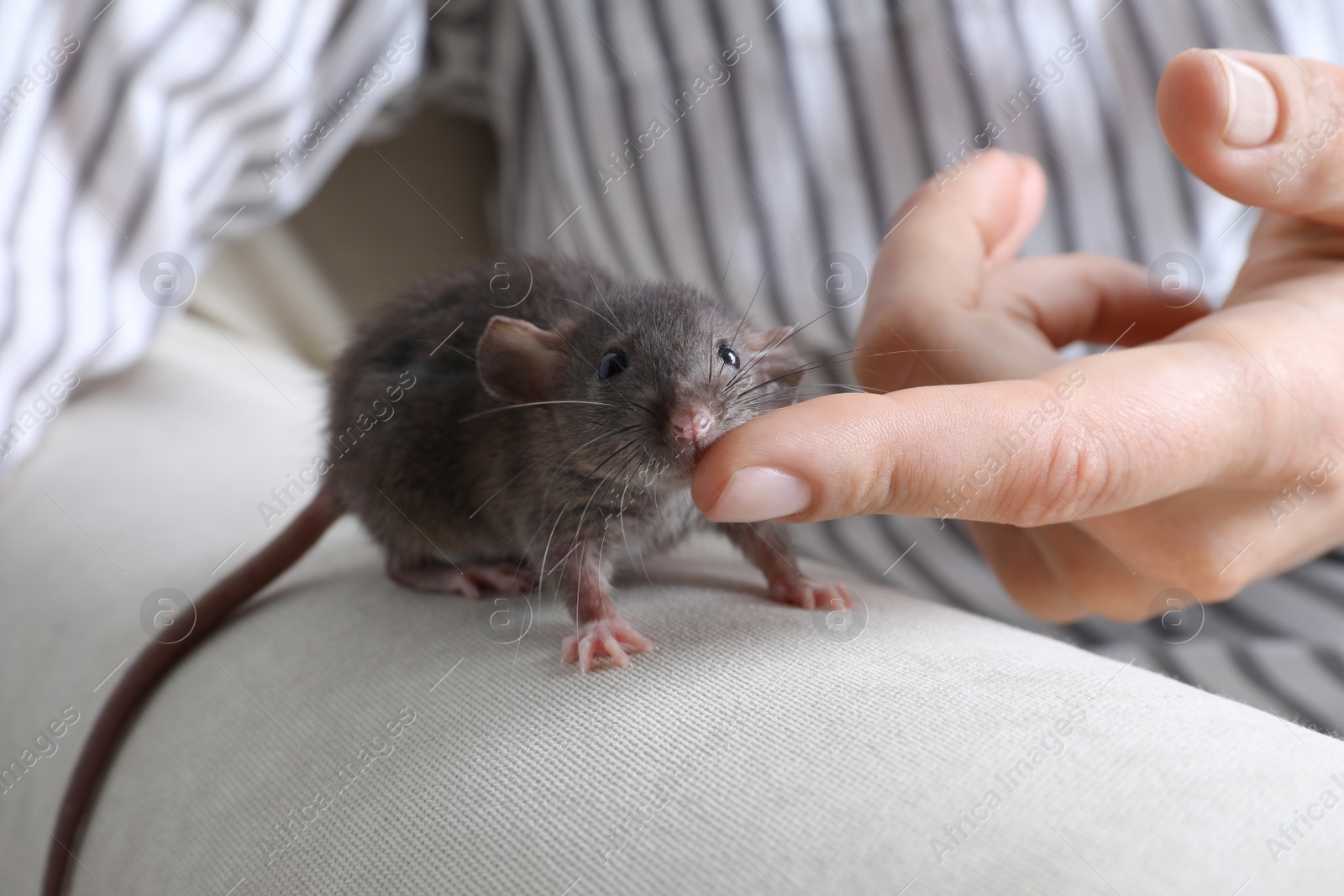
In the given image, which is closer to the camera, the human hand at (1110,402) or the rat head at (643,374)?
the human hand at (1110,402)

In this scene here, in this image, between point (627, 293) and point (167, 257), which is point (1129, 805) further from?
point (167, 257)

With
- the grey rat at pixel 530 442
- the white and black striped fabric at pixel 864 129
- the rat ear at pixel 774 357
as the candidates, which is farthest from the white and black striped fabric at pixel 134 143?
the rat ear at pixel 774 357

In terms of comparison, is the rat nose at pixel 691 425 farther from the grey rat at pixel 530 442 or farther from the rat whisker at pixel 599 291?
the rat whisker at pixel 599 291

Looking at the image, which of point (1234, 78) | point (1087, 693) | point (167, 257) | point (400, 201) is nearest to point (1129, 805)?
point (1087, 693)

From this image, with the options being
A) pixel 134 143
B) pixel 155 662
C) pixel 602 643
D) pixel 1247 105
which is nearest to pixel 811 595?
pixel 602 643

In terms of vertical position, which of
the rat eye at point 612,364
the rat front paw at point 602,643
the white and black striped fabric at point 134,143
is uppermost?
the white and black striped fabric at point 134,143

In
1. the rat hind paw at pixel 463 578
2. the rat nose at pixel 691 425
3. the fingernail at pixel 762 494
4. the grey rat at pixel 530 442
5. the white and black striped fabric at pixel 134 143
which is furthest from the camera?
the white and black striped fabric at pixel 134 143

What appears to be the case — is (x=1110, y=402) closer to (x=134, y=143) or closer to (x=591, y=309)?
(x=591, y=309)
